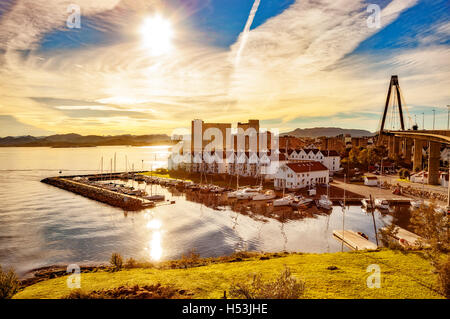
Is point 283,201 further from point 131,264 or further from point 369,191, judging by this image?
point 131,264

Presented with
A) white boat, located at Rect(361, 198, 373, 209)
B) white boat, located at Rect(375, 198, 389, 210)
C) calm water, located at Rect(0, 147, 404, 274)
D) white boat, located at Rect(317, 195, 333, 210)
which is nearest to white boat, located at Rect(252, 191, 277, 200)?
calm water, located at Rect(0, 147, 404, 274)

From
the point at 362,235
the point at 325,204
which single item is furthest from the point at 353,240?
the point at 325,204

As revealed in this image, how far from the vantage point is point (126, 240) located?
26703 mm

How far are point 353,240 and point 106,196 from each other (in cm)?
4346

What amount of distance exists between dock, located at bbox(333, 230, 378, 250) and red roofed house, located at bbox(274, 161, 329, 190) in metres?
22.2

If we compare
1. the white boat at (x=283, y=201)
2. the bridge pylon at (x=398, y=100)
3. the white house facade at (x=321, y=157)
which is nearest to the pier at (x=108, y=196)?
the white boat at (x=283, y=201)

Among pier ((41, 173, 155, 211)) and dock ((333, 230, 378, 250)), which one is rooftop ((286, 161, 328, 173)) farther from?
pier ((41, 173, 155, 211))

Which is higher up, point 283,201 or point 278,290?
point 278,290

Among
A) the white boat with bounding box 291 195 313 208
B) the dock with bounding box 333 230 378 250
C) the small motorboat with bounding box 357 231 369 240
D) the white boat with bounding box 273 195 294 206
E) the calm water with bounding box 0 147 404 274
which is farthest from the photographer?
the white boat with bounding box 273 195 294 206

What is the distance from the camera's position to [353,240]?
24250 mm

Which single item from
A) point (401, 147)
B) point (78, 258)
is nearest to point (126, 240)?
point (78, 258)

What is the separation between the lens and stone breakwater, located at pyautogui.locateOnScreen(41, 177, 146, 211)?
141 ft
